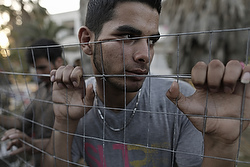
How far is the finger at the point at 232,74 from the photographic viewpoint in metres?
0.45

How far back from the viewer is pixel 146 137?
0.91 m

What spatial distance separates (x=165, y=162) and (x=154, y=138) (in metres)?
0.12

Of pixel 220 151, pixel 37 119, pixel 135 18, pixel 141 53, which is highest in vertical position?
pixel 135 18

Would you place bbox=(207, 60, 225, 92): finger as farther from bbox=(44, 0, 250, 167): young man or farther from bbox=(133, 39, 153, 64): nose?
bbox=(133, 39, 153, 64): nose

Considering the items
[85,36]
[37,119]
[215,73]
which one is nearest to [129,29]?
[85,36]

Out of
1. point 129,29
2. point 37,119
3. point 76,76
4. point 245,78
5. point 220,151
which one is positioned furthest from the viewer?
point 37,119

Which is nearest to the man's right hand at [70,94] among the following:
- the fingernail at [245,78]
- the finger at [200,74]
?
the finger at [200,74]

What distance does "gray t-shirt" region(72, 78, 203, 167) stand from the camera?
851 mm

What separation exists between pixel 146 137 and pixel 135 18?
0.55 meters

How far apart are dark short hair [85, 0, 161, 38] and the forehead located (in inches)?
0.9

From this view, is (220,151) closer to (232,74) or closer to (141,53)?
(232,74)

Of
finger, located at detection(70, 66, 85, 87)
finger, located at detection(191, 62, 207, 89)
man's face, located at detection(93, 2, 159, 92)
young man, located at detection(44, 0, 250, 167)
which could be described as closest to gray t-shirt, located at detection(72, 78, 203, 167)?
young man, located at detection(44, 0, 250, 167)

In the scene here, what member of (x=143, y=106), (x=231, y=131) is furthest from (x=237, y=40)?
(x=231, y=131)

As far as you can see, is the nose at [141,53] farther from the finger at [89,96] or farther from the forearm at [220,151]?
the forearm at [220,151]
